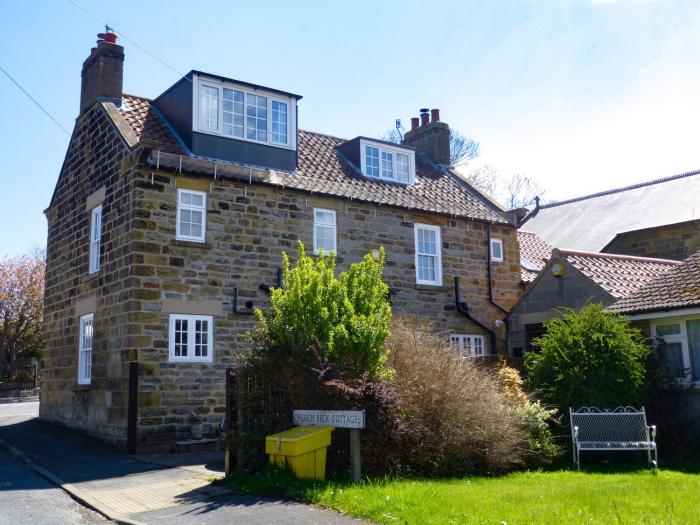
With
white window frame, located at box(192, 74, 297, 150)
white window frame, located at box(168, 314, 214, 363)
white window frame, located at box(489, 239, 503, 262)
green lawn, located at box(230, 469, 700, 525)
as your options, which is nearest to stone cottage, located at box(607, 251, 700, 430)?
green lawn, located at box(230, 469, 700, 525)

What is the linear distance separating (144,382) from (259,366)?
4.92m

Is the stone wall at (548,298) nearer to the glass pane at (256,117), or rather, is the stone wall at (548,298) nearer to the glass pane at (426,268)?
the glass pane at (426,268)

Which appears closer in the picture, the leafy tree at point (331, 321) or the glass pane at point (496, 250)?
the leafy tree at point (331, 321)

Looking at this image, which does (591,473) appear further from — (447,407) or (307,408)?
(307,408)

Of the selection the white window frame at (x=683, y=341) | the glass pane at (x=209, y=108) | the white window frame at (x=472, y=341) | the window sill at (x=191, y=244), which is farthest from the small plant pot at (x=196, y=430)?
the white window frame at (x=683, y=341)

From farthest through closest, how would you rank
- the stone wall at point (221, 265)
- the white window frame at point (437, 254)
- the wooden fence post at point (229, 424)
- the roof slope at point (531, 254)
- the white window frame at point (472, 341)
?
the roof slope at point (531, 254) → the white window frame at point (472, 341) → the white window frame at point (437, 254) → the stone wall at point (221, 265) → the wooden fence post at point (229, 424)

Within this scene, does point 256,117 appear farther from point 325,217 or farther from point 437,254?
point 437,254

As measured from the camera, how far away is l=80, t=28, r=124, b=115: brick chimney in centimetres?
1870

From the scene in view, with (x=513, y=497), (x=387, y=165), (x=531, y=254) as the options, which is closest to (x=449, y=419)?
(x=513, y=497)

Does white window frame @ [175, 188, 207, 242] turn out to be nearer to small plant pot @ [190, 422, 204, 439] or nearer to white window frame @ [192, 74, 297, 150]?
white window frame @ [192, 74, 297, 150]

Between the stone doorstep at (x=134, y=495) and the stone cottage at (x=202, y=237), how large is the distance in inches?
Result: 146

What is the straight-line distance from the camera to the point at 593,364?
13.0 metres

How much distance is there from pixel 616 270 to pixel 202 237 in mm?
9989

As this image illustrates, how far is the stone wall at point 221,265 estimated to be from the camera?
15445mm
